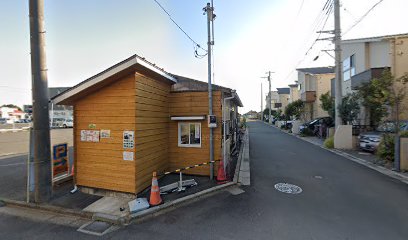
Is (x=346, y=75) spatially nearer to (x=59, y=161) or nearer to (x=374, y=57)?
(x=374, y=57)

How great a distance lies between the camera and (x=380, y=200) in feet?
16.8

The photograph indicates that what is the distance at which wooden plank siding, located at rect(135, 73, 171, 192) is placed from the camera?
5391mm

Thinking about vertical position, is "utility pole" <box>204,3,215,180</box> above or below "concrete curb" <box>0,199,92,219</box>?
above

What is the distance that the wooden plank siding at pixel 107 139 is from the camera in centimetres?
532

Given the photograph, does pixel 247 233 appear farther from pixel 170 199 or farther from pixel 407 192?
pixel 407 192

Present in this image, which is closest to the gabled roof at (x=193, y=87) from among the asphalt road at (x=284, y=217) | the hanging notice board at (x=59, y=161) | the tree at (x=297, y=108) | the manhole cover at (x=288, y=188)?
the asphalt road at (x=284, y=217)

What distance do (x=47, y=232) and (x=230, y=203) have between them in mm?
3989

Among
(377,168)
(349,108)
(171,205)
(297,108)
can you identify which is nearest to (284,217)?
(171,205)

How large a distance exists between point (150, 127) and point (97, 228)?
2.86 metres

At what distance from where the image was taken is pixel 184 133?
7266 mm

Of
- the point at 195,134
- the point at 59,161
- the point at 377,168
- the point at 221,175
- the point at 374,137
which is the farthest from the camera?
the point at 374,137

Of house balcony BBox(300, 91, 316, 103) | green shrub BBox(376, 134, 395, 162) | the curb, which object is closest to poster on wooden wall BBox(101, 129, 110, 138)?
the curb

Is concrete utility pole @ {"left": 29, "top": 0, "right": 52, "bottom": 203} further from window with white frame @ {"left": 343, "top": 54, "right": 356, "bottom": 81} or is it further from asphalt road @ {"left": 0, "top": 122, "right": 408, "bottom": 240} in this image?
window with white frame @ {"left": 343, "top": 54, "right": 356, "bottom": 81}

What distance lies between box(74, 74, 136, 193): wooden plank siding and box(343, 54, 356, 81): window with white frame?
1817cm
